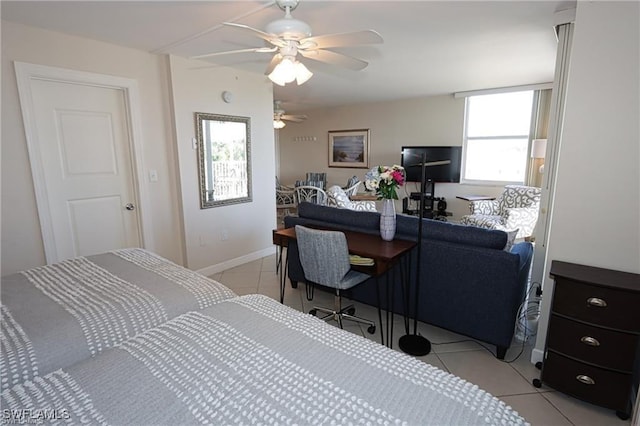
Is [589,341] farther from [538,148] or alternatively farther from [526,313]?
[538,148]

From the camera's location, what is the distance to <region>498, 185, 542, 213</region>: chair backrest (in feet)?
14.5

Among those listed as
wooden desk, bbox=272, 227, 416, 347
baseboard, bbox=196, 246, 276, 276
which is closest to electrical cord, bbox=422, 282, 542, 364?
wooden desk, bbox=272, 227, 416, 347

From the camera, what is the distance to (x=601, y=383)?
5.70 ft

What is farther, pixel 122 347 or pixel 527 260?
pixel 527 260

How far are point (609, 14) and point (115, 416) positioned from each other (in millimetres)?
2753

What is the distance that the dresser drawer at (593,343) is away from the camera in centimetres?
166

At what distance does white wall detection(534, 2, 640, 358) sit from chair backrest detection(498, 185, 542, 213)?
2.79 m

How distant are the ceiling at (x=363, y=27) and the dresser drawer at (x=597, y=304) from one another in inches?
74.2

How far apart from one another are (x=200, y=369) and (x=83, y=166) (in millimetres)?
2762

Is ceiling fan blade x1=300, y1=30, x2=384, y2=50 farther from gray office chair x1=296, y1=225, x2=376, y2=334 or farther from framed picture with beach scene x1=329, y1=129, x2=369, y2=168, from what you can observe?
framed picture with beach scene x1=329, y1=129, x2=369, y2=168

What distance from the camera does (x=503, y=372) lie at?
83.3 inches

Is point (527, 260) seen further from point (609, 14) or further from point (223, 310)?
point (223, 310)

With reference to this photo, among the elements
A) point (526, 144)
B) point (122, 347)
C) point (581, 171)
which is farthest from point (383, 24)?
point (526, 144)

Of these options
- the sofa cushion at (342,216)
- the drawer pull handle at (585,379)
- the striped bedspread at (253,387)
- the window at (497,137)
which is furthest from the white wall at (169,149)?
the window at (497,137)
